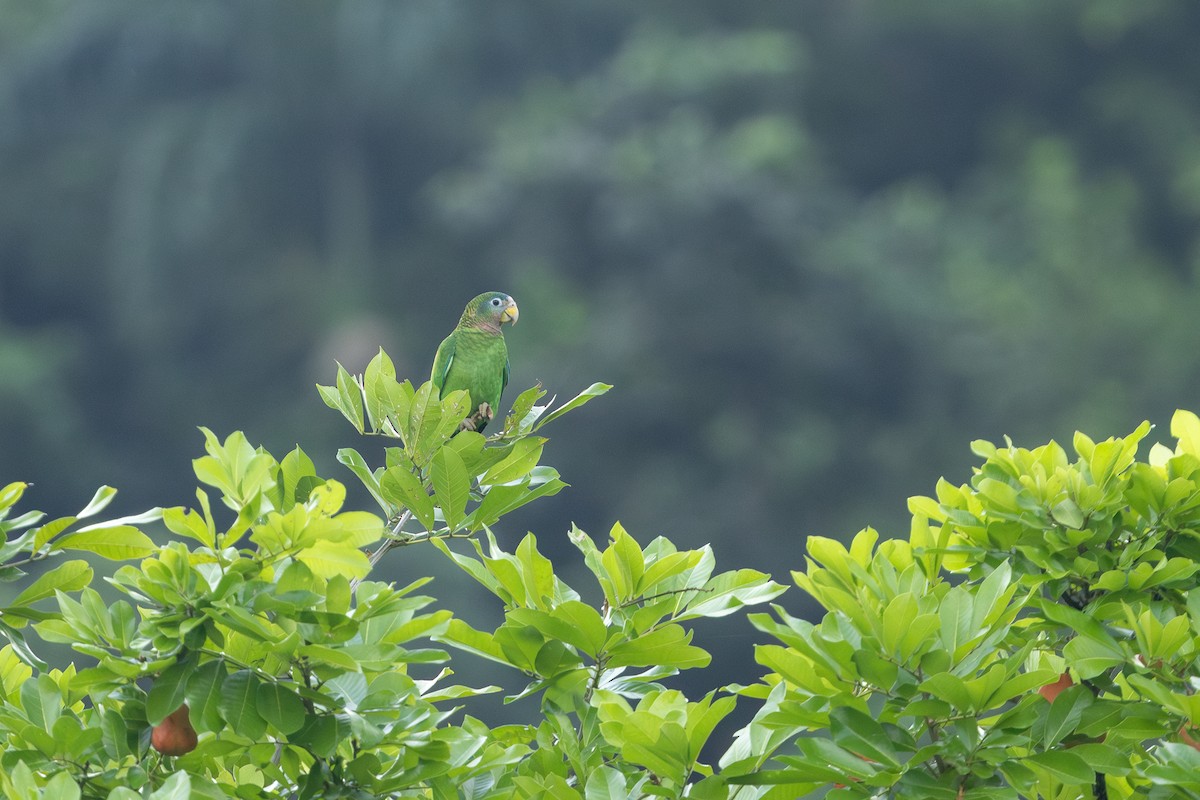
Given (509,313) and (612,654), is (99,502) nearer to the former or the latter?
(612,654)

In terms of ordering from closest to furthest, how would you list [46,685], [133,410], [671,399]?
[46,685]
[671,399]
[133,410]

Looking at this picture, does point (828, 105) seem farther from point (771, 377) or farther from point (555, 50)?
point (771, 377)

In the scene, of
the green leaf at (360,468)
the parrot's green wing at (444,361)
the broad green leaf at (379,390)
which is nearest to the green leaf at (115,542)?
the green leaf at (360,468)

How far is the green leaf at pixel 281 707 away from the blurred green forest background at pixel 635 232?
1850 centimetres

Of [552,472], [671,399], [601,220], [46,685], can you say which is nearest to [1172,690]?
[552,472]

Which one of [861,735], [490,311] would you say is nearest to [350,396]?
[861,735]

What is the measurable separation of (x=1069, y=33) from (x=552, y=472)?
89.6 ft

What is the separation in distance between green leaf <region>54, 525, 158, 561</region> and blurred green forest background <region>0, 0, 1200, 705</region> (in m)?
18.4

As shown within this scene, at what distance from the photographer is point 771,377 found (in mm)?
23109

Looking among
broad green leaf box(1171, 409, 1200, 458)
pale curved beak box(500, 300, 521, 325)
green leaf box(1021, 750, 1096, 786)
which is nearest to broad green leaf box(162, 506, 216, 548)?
green leaf box(1021, 750, 1096, 786)

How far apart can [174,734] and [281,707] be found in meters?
0.14

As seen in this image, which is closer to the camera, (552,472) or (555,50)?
(552,472)

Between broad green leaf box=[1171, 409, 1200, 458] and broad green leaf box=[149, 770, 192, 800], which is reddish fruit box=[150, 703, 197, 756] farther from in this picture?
broad green leaf box=[1171, 409, 1200, 458]

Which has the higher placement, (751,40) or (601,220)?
(751,40)
